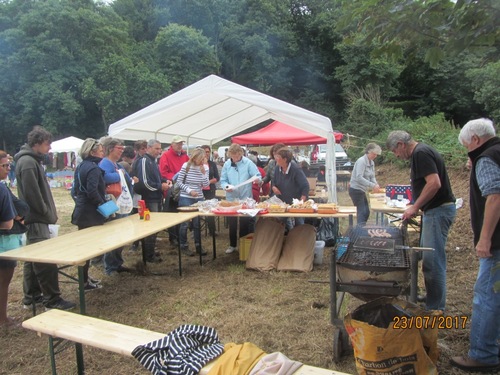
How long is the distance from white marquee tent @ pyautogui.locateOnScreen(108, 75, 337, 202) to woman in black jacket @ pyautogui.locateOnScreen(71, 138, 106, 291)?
1.62 meters

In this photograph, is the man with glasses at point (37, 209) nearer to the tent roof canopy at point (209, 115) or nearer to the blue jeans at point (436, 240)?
the tent roof canopy at point (209, 115)

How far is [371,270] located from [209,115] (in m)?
5.41

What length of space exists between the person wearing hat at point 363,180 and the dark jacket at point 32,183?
439 centimetres

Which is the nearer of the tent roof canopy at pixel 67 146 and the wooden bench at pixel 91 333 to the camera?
the wooden bench at pixel 91 333

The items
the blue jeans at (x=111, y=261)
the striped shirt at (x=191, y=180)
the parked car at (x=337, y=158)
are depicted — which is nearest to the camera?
the blue jeans at (x=111, y=261)

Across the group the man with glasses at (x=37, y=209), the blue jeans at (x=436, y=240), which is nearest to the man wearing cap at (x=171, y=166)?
A: the man with glasses at (x=37, y=209)

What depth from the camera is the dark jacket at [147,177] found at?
5.65 m

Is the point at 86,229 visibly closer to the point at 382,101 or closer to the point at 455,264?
the point at 455,264

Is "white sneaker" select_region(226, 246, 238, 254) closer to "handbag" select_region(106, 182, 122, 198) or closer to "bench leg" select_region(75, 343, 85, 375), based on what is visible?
"handbag" select_region(106, 182, 122, 198)

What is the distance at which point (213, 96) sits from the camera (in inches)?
224

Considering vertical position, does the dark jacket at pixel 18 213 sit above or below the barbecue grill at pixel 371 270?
above

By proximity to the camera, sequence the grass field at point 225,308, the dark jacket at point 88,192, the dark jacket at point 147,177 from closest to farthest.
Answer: the grass field at point 225,308
the dark jacket at point 88,192
the dark jacket at point 147,177

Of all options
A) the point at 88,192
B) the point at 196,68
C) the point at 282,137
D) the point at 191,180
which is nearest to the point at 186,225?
the point at 191,180

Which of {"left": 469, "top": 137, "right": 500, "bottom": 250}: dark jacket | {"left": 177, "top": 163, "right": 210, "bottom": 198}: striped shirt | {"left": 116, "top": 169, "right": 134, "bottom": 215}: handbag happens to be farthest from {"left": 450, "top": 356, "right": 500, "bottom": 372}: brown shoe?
{"left": 177, "top": 163, "right": 210, "bottom": 198}: striped shirt
